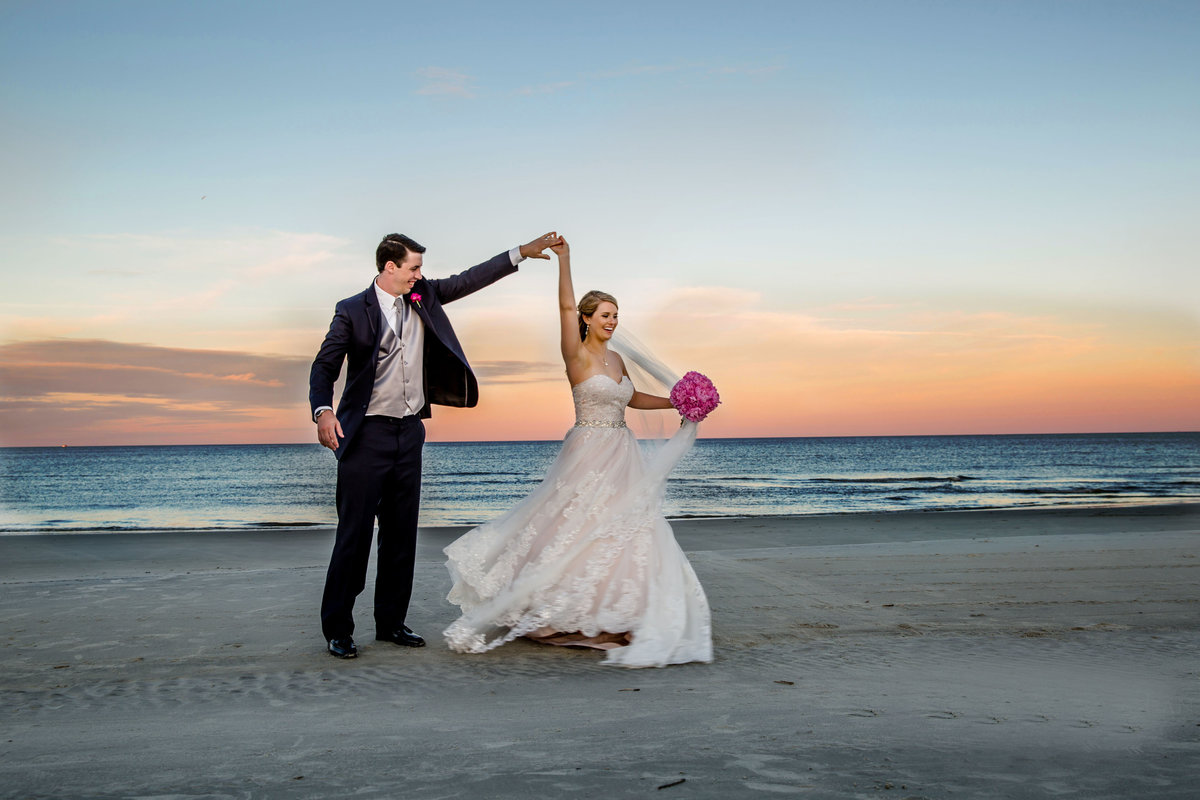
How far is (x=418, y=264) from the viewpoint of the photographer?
188 inches

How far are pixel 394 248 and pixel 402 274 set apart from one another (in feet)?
0.48

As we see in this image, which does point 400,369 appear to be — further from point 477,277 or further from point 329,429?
point 477,277

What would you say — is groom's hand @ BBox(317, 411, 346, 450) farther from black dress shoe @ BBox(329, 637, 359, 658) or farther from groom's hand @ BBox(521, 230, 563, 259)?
groom's hand @ BBox(521, 230, 563, 259)

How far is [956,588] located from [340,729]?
190 inches

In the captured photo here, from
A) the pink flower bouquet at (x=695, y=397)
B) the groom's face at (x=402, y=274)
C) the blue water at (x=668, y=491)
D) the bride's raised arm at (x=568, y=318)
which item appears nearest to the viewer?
the groom's face at (x=402, y=274)

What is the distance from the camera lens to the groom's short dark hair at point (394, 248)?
4.74 m

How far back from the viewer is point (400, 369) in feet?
15.7

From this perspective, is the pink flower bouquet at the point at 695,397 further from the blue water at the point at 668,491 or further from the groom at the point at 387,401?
the blue water at the point at 668,491

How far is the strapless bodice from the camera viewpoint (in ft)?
17.0

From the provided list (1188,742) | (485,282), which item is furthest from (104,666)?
(1188,742)

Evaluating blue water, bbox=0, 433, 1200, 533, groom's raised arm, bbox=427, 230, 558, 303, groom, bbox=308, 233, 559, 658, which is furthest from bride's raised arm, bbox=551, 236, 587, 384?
blue water, bbox=0, 433, 1200, 533

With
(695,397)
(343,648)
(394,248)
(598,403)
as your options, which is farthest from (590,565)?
(394,248)

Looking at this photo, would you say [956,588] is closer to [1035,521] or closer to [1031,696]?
[1031,696]

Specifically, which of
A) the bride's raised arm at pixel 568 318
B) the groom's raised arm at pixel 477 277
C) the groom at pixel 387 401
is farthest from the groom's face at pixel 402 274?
the bride's raised arm at pixel 568 318
